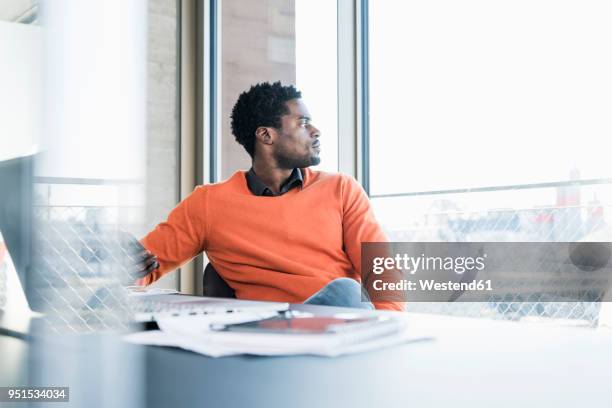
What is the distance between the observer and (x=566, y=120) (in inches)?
86.0

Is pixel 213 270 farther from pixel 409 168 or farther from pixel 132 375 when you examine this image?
pixel 132 375

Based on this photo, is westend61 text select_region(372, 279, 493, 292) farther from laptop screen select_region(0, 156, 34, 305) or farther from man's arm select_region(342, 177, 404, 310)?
laptop screen select_region(0, 156, 34, 305)

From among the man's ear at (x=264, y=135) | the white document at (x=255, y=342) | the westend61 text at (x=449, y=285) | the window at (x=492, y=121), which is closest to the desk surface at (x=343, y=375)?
the white document at (x=255, y=342)

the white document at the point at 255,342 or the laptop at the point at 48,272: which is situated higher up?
the laptop at the point at 48,272

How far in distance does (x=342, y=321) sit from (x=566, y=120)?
1783 millimetres

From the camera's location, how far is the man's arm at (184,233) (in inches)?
75.4

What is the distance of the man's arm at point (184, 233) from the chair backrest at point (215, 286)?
97 mm

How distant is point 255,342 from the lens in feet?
1.97

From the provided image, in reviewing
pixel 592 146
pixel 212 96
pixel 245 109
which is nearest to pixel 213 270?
pixel 245 109

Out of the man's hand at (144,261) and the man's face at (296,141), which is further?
the man's face at (296,141)

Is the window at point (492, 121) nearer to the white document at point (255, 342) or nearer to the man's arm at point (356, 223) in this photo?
the man's arm at point (356, 223)

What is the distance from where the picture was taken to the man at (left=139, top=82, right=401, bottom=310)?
5.93 feet

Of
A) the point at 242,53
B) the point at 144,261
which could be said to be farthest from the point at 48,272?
the point at 242,53

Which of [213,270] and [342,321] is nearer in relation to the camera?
[342,321]
